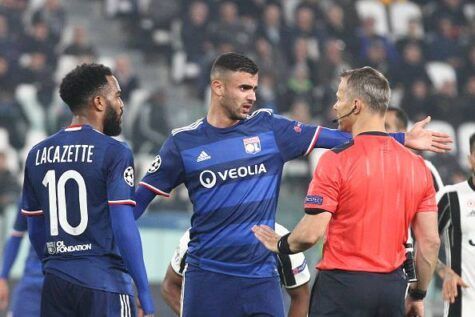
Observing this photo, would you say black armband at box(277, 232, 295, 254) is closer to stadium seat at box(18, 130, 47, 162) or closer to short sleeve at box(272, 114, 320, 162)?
short sleeve at box(272, 114, 320, 162)

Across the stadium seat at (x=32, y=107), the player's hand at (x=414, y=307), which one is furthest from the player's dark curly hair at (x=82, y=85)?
the stadium seat at (x=32, y=107)

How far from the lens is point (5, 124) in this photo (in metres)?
15.1

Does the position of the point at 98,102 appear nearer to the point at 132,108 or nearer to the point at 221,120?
the point at 221,120

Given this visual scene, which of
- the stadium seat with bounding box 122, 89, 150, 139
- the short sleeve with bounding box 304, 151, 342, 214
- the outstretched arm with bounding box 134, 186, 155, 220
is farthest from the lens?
the stadium seat with bounding box 122, 89, 150, 139

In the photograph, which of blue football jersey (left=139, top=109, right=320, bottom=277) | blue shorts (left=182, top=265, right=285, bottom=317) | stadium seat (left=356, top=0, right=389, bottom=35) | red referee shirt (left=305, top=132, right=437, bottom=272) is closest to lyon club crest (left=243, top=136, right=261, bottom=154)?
blue football jersey (left=139, top=109, right=320, bottom=277)

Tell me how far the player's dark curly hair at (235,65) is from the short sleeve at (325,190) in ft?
4.15

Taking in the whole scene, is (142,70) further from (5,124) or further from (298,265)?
(298,265)

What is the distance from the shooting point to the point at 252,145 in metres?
6.89

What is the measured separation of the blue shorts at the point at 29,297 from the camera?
8.58 metres

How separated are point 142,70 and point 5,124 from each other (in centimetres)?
364

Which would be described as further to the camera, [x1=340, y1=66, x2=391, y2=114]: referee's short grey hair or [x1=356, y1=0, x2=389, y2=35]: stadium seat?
[x1=356, y1=0, x2=389, y2=35]: stadium seat

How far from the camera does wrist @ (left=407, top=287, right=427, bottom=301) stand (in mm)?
6391

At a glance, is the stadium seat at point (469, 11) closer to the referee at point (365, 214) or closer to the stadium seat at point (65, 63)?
the stadium seat at point (65, 63)

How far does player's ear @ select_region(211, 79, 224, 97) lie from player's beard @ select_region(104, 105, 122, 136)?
0.79 metres
